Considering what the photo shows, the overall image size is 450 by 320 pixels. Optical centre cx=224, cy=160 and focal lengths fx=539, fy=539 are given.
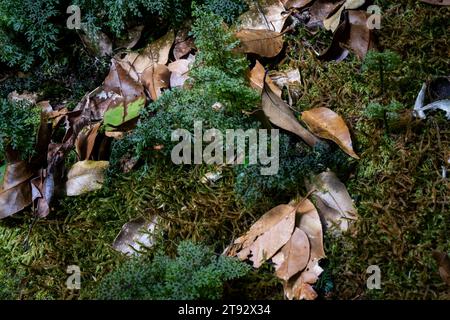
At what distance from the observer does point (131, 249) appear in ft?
7.39

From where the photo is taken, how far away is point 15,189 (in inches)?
97.9

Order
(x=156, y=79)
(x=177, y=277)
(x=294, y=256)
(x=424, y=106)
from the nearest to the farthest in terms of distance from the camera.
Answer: (x=177, y=277) → (x=294, y=256) → (x=424, y=106) → (x=156, y=79)

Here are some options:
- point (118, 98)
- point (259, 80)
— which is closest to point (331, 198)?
point (259, 80)

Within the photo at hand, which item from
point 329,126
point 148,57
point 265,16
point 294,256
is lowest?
point 294,256

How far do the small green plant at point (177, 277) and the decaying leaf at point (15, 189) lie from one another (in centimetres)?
70

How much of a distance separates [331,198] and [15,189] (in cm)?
143

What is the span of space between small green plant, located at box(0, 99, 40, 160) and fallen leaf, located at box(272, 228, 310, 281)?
128 centimetres

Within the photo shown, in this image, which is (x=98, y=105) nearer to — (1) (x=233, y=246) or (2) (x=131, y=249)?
(2) (x=131, y=249)

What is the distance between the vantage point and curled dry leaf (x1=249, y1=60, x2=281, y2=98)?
2.49 metres

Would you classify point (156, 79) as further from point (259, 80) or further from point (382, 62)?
→ point (382, 62)

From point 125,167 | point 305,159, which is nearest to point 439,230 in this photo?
point 305,159

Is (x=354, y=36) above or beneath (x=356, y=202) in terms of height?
above

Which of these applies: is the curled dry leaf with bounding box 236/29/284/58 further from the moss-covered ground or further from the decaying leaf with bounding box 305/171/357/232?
the decaying leaf with bounding box 305/171/357/232

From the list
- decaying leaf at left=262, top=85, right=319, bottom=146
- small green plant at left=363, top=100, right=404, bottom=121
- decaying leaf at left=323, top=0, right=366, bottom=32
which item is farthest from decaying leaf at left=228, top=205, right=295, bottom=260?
decaying leaf at left=323, top=0, right=366, bottom=32
